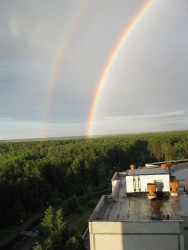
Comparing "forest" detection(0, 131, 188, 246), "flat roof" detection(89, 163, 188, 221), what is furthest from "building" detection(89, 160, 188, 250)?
"forest" detection(0, 131, 188, 246)

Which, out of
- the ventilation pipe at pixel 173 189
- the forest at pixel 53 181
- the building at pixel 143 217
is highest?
the ventilation pipe at pixel 173 189

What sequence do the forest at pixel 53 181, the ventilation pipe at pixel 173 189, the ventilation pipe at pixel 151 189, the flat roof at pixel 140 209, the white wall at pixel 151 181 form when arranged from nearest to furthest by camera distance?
the flat roof at pixel 140 209
the ventilation pipe at pixel 151 189
the ventilation pipe at pixel 173 189
the white wall at pixel 151 181
the forest at pixel 53 181

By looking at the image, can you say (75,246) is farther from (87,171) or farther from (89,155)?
(89,155)

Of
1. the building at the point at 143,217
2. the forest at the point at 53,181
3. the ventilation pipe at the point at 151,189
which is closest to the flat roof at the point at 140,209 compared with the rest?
the building at the point at 143,217

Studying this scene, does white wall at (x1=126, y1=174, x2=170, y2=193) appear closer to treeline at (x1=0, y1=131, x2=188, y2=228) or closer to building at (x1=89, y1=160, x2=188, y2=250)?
building at (x1=89, y1=160, x2=188, y2=250)

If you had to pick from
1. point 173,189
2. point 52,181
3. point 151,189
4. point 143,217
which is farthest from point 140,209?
point 52,181

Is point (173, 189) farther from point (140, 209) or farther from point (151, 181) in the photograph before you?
point (140, 209)

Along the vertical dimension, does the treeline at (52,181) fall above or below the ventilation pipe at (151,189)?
below

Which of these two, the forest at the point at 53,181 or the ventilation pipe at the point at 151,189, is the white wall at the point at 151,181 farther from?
the forest at the point at 53,181
